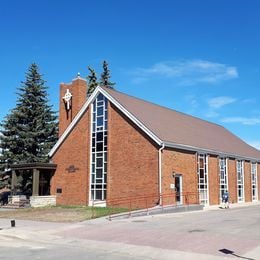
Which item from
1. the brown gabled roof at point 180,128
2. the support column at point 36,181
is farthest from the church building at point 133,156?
the support column at point 36,181

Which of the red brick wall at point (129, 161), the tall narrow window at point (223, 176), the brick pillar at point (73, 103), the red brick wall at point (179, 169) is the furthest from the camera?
the brick pillar at point (73, 103)

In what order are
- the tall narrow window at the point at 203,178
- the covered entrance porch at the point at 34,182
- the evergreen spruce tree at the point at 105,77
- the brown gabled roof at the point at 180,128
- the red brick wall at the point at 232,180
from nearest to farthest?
the brown gabled roof at the point at 180,128
the tall narrow window at the point at 203,178
the covered entrance porch at the point at 34,182
the red brick wall at the point at 232,180
the evergreen spruce tree at the point at 105,77

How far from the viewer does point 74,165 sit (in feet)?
109

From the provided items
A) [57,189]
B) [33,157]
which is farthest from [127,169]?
[33,157]

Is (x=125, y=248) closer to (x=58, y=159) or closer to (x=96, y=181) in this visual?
(x=96, y=181)

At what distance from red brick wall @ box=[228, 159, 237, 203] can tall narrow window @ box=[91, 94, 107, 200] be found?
37.7 ft

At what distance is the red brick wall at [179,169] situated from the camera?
27.4 metres

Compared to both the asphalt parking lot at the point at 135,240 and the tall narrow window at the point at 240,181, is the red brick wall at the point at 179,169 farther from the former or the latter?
the tall narrow window at the point at 240,181

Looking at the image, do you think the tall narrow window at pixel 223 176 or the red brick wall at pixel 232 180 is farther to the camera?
the red brick wall at pixel 232 180

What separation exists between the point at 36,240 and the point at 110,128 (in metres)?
15.6

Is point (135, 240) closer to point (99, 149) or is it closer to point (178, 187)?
point (178, 187)

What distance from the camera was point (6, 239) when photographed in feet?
54.1

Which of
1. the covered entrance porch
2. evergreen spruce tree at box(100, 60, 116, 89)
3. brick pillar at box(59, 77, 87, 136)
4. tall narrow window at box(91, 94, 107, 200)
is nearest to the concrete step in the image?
tall narrow window at box(91, 94, 107, 200)

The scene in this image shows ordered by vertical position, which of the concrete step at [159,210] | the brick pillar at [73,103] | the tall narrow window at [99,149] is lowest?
the concrete step at [159,210]
